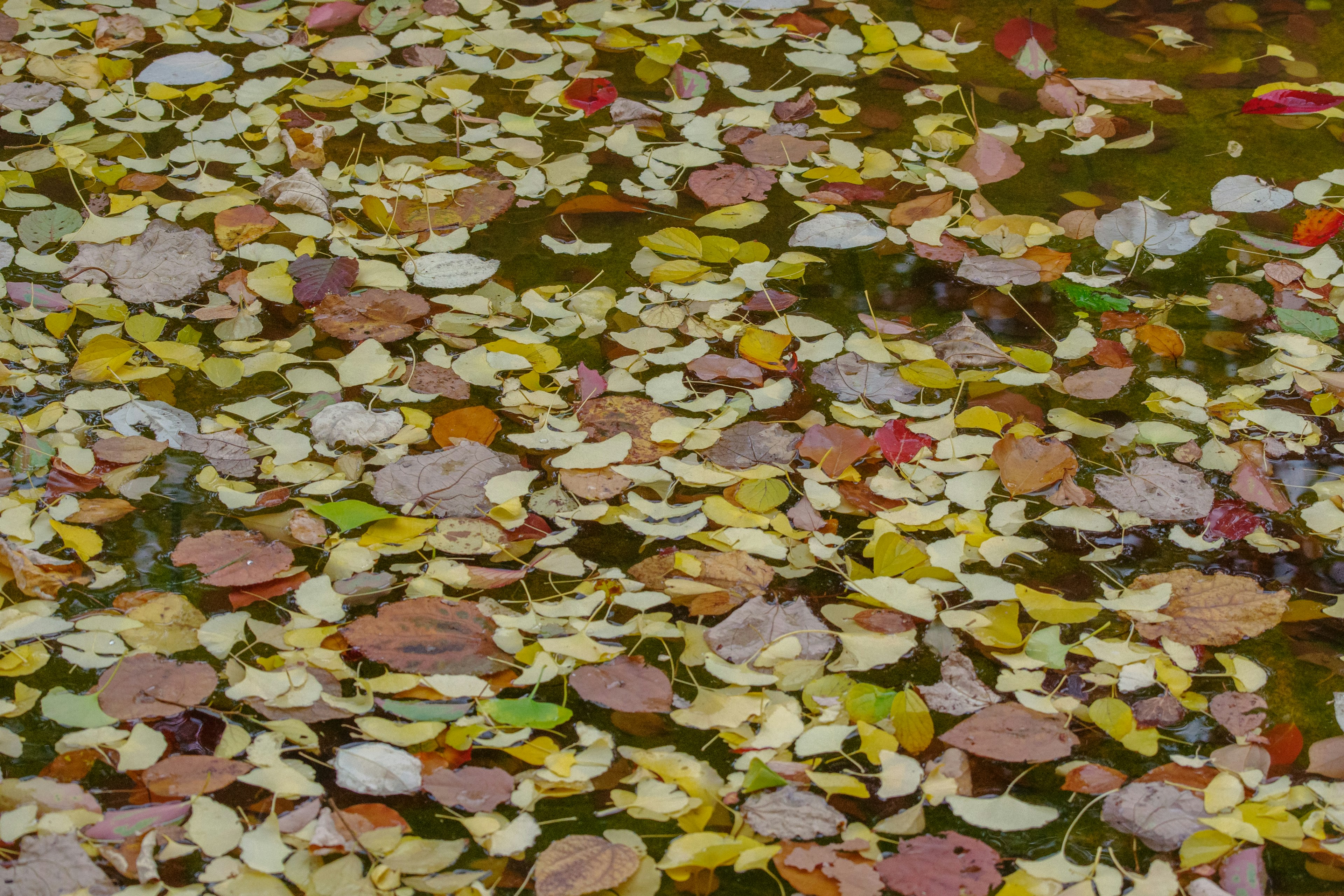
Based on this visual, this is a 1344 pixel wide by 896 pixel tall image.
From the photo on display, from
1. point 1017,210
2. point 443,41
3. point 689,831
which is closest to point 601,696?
point 689,831

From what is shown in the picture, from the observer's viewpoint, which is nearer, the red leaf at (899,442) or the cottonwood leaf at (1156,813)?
the cottonwood leaf at (1156,813)

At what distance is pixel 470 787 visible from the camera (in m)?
1.14

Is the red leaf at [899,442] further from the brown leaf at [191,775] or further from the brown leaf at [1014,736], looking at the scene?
the brown leaf at [191,775]

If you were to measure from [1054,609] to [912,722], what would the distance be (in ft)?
0.78

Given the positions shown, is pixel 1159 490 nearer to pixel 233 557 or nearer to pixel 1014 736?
pixel 1014 736

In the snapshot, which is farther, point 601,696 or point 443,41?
point 443,41

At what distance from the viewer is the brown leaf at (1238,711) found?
1.22m

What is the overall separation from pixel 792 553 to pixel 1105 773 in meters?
0.42

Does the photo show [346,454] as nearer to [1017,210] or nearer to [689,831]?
[689,831]

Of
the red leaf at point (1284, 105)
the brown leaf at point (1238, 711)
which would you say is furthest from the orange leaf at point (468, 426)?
the red leaf at point (1284, 105)

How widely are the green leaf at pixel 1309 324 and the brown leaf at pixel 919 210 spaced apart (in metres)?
0.54

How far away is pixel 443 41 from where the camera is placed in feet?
7.55

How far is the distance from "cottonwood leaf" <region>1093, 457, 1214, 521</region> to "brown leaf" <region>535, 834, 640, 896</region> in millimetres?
793

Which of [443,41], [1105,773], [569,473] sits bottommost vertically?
[1105,773]
